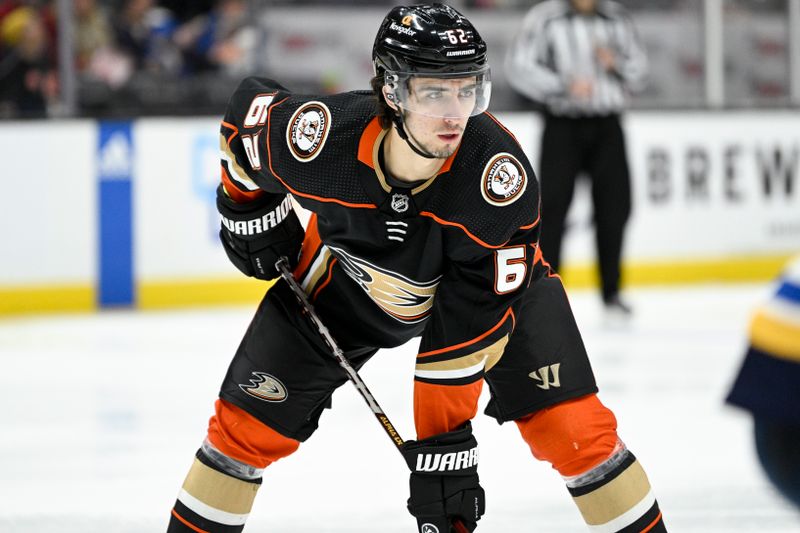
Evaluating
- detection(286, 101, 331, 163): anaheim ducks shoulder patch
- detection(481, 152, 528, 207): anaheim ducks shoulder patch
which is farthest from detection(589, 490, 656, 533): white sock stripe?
detection(286, 101, 331, 163): anaheim ducks shoulder patch

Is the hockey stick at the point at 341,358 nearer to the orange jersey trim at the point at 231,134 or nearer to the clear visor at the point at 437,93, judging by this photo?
the orange jersey trim at the point at 231,134

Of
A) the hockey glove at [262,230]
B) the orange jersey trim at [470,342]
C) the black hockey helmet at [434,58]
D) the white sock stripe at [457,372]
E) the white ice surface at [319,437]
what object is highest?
the black hockey helmet at [434,58]

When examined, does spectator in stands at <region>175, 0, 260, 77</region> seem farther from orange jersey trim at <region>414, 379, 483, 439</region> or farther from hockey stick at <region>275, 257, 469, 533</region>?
orange jersey trim at <region>414, 379, 483, 439</region>

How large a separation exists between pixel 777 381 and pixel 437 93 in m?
0.64

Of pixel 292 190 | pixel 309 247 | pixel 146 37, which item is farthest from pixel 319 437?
pixel 146 37

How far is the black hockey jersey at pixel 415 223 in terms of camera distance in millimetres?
2025

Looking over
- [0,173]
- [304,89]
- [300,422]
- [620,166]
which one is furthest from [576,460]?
[304,89]

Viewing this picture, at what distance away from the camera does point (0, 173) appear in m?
5.85

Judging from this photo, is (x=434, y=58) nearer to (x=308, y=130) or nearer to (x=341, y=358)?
(x=308, y=130)

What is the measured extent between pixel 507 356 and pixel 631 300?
4357 mm

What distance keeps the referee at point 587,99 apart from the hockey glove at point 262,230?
11.1 ft

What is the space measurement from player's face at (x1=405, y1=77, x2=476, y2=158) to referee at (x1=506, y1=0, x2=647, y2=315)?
3.71m

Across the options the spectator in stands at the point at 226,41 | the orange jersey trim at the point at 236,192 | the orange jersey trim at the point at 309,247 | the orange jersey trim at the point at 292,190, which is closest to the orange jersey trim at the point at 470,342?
the orange jersey trim at the point at 292,190

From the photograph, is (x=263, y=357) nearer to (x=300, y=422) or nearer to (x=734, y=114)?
(x=300, y=422)
